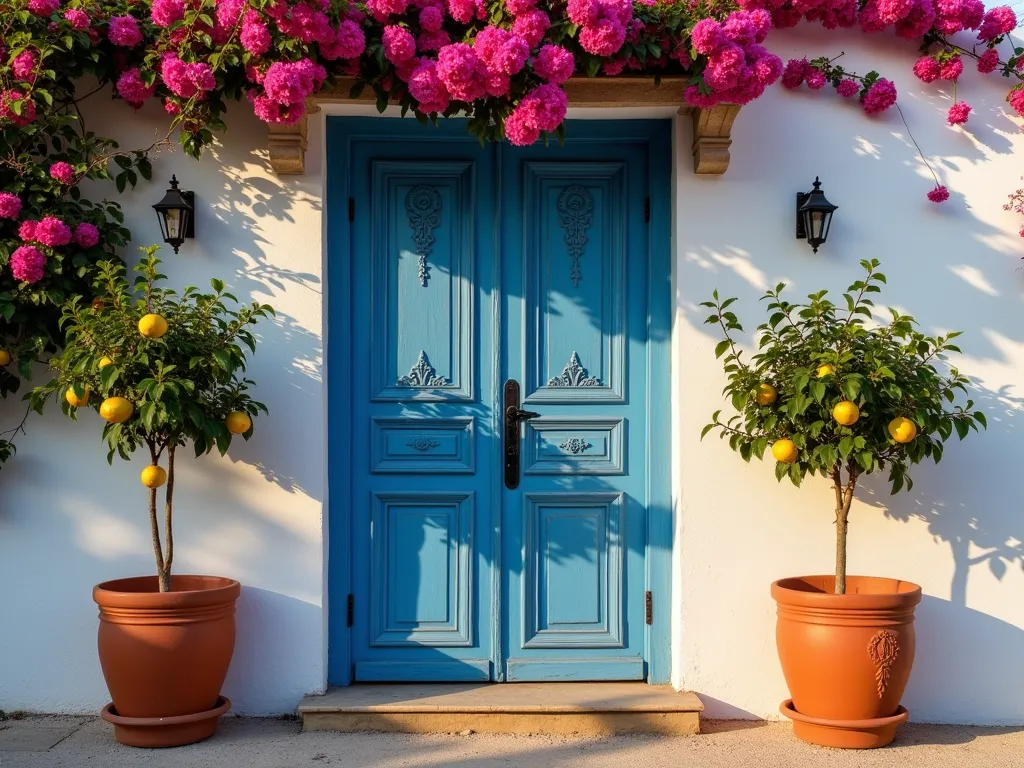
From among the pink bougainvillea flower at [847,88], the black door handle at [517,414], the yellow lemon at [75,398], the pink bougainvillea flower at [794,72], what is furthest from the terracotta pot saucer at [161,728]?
the pink bougainvillea flower at [847,88]

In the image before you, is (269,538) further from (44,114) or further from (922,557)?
(922,557)

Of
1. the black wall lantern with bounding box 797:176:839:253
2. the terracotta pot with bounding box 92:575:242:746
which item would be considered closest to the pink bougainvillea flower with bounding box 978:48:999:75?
the black wall lantern with bounding box 797:176:839:253

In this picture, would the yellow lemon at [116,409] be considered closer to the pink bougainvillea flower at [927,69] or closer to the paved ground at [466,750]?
the paved ground at [466,750]

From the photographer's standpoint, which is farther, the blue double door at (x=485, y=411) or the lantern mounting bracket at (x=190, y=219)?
the blue double door at (x=485, y=411)

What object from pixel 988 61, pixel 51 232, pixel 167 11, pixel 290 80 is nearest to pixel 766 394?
pixel 988 61

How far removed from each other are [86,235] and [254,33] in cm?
100

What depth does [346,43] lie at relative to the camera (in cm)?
374

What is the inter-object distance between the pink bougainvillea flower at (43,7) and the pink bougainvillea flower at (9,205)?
26.6 inches

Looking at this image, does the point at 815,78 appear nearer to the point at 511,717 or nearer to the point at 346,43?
the point at 346,43

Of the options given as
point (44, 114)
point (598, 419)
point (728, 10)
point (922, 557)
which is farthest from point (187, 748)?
point (728, 10)

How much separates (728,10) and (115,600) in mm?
3103

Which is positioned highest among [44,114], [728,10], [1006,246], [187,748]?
[728,10]

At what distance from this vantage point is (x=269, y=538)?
4172 millimetres

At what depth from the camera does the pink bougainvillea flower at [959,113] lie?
425 cm
